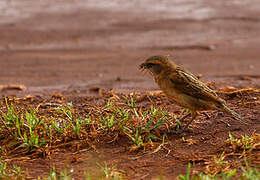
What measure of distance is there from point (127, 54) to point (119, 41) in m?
1.40

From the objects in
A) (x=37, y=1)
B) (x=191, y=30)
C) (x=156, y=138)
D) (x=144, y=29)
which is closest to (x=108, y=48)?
(x=144, y=29)

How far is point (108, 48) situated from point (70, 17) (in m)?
3.63

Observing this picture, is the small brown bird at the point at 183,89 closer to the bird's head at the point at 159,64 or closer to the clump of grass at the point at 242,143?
the bird's head at the point at 159,64

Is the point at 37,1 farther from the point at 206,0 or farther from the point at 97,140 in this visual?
Answer: the point at 97,140

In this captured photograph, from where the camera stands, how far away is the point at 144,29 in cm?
1419

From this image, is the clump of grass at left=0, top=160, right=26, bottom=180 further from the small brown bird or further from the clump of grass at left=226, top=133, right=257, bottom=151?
the clump of grass at left=226, top=133, right=257, bottom=151

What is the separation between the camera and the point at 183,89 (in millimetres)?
4996

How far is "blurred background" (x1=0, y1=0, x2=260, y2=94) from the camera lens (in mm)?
9523

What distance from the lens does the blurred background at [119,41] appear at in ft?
31.2

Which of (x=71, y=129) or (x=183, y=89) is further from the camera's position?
(x=71, y=129)

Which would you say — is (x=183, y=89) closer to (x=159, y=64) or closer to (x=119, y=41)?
(x=159, y=64)

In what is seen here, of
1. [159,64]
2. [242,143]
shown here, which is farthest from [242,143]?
[159,64]

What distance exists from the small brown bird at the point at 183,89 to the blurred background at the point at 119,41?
2.54m

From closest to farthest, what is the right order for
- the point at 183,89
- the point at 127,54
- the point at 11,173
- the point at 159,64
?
1. the point at 11,173
2. the point at 183,89
3. the point at 159,64
4. the point at 127,54
